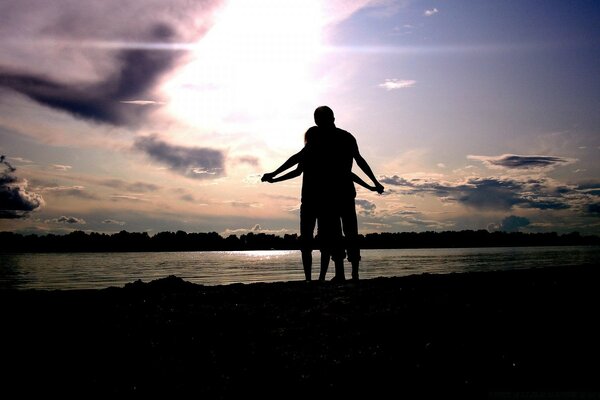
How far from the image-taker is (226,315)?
14.9ft

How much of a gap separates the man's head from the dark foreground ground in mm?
3265

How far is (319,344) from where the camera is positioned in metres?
3.84

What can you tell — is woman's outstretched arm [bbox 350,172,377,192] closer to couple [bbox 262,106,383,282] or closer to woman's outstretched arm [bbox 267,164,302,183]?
couple [bbox 262,106,383,282]

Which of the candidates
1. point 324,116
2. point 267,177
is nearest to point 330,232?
point 267,177

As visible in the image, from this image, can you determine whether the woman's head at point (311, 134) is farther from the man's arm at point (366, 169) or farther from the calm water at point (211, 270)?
the calm water at point (211, 270)

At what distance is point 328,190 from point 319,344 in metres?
3.82

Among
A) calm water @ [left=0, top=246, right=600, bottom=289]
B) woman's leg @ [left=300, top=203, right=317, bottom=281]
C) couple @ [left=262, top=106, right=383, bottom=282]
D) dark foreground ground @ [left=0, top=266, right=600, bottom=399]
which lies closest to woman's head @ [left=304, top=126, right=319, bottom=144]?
couple @ [left=262, top=106, right=383, bottom=282]

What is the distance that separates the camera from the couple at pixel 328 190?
24.3 feet

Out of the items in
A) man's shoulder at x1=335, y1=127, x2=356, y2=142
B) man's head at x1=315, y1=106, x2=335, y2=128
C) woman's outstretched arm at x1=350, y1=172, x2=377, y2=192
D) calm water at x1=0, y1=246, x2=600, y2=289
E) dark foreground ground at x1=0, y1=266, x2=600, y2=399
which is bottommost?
calm water at x1=0, y1=246, x2=600, y2=289

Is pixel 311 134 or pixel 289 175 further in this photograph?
pixel 289 175

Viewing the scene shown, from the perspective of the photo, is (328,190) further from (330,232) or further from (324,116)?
(324,116)

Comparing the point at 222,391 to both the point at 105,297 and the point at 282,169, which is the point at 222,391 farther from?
the point at 282,169

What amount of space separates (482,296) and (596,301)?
103cm

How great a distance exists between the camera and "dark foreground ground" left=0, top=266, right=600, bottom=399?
3330mm
